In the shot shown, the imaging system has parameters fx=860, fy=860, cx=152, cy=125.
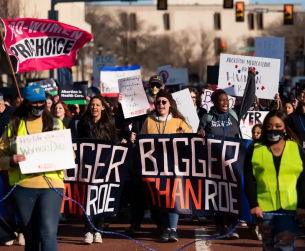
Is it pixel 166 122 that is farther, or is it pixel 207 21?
pixel 207 21

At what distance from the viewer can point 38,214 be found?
714cm

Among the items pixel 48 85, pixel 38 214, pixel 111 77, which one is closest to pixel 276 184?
pixel 38 214

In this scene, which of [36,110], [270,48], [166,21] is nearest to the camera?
[36,110]

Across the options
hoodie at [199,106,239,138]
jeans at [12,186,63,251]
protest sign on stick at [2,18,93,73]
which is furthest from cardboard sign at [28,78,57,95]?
jeans at [12,186,63,251]

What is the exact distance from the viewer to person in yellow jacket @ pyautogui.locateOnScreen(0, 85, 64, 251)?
7102 mm

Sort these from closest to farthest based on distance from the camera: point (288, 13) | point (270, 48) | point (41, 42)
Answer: point (41, 42)
point (270, 48)
point (288, 13)

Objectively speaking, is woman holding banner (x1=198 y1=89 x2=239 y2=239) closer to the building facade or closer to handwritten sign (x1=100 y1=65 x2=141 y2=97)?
handwritten sign (x1=100 y1=65 x2=141 y2=97)

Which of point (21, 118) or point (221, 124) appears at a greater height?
point (21, 118)

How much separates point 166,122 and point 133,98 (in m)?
1.73

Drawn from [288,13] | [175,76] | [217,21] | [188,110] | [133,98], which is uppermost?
[288,13]

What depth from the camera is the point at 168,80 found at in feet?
70.1

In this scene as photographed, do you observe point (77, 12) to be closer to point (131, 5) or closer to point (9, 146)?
point (9, 146)

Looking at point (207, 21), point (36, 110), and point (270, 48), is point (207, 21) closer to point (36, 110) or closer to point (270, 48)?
point (270, 48)

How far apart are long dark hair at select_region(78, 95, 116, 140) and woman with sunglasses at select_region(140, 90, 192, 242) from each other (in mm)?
454
